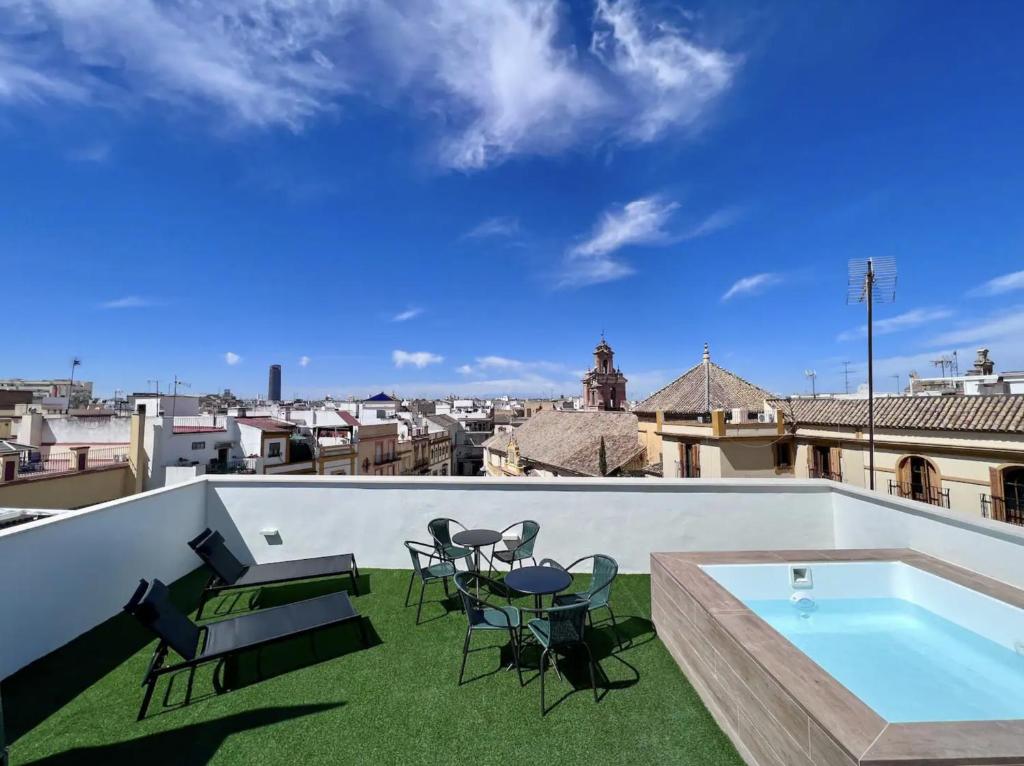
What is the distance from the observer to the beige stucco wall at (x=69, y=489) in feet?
46.1

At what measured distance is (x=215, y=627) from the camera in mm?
3391

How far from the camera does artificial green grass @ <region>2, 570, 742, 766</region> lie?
2.46 m

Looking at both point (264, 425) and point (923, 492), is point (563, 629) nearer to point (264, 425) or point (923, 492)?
point (923, 492)

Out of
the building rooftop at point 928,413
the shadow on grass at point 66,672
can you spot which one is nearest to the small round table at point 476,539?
the shadow on grass at point 66,672

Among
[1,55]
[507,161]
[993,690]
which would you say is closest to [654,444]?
[507,161]

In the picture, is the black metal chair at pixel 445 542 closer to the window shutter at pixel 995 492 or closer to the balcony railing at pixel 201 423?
the window shutter at pixel 995 492

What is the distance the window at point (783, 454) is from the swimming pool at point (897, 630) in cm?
1626

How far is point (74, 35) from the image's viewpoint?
623cm

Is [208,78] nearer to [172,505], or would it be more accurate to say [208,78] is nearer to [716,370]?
[172,505]

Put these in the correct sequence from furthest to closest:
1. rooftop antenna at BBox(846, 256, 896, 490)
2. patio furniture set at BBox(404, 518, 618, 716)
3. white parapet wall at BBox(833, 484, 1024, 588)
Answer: rooftop antenna at BBox(846, 256, 896, 490)
white parapet wall at BBox(833, 484, 1024, 588)
patio furniture set at BBox(404, 518, 618, 716)

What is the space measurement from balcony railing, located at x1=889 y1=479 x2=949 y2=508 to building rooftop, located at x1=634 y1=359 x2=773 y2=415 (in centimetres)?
773

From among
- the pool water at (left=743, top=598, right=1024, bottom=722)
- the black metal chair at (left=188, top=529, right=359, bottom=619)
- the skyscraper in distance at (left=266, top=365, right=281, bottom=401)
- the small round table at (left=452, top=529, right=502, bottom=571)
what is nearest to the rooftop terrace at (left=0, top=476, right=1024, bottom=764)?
the black metal chair at (left=188, top=529, right=359, bottom=619)

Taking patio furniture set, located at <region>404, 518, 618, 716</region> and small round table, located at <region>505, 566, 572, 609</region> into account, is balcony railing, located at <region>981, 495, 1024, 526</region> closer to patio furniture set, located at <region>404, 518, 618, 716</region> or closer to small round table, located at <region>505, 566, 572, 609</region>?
patio furniture set, located at <region>404, 518, 618, 716</region>

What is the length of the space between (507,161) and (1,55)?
10.0 meters
